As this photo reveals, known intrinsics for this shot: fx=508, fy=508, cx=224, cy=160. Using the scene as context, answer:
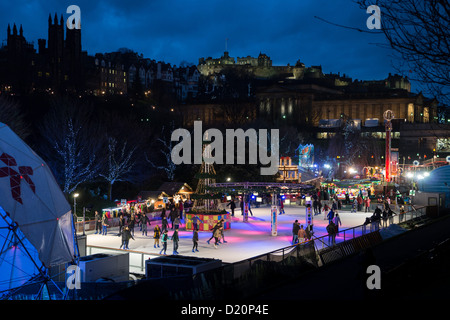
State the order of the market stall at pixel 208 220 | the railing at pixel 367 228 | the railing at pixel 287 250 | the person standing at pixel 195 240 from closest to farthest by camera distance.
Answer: the railing at pixel 287 250
the railing at pixel 367 228
the person standing at pixel 195 240
the market stall at pixel 208 220

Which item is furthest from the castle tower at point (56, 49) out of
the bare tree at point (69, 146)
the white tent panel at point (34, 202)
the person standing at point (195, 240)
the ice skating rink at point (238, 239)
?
the white tent panel at point (34, 202)

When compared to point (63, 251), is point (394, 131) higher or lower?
higher

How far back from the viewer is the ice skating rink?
70.4ft

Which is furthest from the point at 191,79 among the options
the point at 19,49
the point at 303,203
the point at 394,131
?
the point at 303,203

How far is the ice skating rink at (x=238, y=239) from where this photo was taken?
21.5m

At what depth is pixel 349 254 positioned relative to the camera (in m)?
18.0

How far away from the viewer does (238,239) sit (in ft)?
82.1

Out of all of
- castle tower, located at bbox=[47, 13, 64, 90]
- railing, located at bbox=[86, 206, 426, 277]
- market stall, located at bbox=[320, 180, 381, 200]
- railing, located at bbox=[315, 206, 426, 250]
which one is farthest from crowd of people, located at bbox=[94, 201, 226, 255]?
castle tower, located at bbox=[47, 13, 64, 90]

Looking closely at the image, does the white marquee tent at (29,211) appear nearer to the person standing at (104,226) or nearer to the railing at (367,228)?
the railing at (367,228)

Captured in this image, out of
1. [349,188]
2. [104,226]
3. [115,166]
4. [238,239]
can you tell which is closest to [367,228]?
[238,239]

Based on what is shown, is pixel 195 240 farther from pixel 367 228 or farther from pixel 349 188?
pixel 349 188

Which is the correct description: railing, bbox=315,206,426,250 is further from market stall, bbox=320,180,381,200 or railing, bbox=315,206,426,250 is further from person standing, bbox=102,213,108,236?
market stall, bbox=320,180,381,200

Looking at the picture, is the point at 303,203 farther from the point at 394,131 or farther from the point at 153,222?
the point at 394,131
